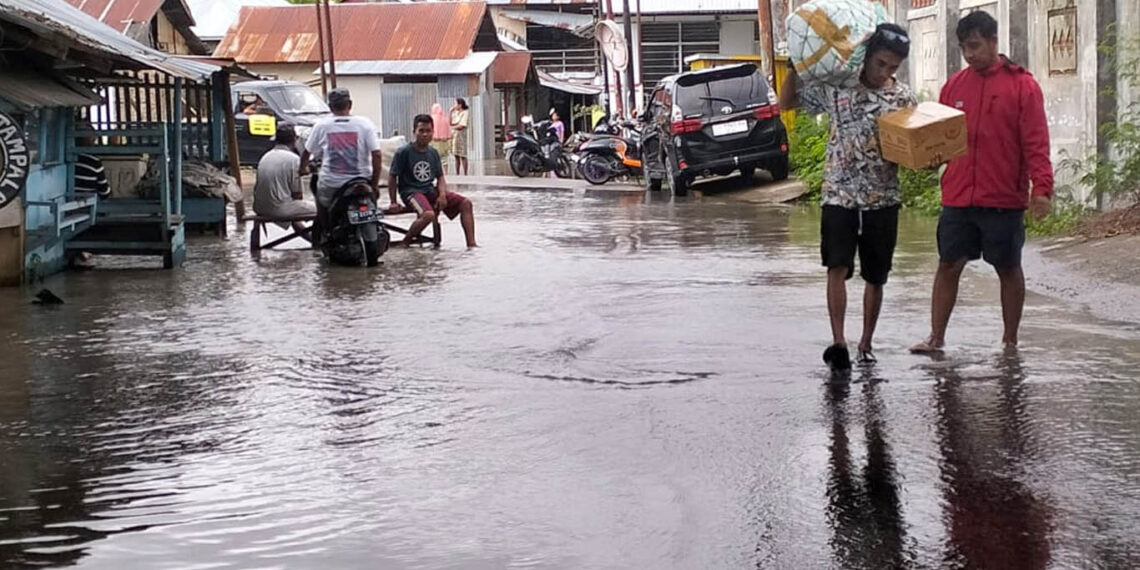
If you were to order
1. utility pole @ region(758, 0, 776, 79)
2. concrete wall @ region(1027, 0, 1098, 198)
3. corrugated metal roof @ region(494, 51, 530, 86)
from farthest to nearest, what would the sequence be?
corrugated metal roof @ region(494, 51, 530, 86), utility pole @ region(758, 0, 776, 79), concrete wall @ region(1027, 0, 1098, 198)

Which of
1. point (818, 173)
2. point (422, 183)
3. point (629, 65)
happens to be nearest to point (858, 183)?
point (422, 183)

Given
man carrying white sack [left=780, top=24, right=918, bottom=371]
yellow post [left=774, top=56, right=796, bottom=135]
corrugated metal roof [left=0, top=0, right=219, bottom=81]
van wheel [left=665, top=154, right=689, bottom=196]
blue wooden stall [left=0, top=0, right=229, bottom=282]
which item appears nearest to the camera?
man carrying white sack [left=780, top=24, right=918, bottom=371]

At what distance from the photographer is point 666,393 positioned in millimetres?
7195

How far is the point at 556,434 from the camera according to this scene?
6.35m

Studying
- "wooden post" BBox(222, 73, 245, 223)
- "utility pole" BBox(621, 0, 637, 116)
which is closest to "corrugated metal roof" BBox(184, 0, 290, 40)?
"utility pole" BBox(621, 0, 637, 116)

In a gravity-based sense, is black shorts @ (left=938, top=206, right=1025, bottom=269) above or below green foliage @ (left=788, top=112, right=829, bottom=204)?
below

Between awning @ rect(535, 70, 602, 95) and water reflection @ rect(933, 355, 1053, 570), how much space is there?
47.0 m

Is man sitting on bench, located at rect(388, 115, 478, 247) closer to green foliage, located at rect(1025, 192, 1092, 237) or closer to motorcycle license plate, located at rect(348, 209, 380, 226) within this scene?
motorcycle license plate, located at rect(348, 209, 380, 226)

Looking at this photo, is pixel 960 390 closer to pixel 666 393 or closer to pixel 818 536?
pixel 666 393

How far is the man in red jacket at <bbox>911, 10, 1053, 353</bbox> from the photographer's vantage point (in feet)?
25.8

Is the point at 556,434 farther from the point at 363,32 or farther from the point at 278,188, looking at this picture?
the point at 363,32

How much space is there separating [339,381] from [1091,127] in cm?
949

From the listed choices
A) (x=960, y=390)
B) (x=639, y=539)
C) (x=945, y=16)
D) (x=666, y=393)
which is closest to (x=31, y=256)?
(x=666, y=393)

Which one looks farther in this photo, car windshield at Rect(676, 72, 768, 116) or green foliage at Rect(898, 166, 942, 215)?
car windshield at Rect(676, 72, 768, 116)
